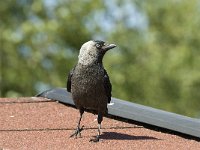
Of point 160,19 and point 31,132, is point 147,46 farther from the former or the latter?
point 31,132

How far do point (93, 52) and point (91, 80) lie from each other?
358mm

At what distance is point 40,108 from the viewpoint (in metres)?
9.85

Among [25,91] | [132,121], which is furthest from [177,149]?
[25,91]

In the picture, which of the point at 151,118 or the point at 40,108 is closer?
the point at 151,118

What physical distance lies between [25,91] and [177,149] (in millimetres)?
29952

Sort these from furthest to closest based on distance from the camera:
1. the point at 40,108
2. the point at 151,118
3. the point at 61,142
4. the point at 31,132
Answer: the point at 40,108 → the point at 151,118 → the point at 31,132 → the point at 61,142

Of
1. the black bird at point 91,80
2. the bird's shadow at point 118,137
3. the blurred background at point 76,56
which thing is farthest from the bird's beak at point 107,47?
the blurred background at point 76,56

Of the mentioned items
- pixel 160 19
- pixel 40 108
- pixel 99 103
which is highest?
pixel 99 103

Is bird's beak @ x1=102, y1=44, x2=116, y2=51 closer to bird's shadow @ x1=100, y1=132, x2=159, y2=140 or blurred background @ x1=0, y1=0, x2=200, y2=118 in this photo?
bird's shadow @ x1=100, y1=132, x2=159, y2=140

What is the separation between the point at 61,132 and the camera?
8.15 meters

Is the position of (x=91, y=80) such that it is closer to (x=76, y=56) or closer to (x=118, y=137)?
(x=118, y=137)

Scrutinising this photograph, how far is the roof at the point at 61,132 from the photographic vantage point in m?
7.39

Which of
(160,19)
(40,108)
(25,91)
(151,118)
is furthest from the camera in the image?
(160,19)

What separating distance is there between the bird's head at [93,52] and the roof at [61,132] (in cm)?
93
